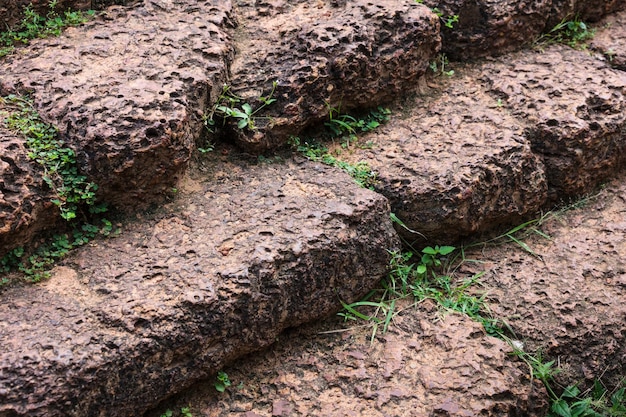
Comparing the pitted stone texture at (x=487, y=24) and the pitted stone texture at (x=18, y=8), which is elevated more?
the pitted stone texture at (x=18, y=8)

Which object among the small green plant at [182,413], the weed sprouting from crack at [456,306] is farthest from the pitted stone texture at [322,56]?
the small green plant at [182,413]

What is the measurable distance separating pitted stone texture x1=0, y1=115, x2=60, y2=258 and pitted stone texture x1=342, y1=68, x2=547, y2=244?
4.89 ft

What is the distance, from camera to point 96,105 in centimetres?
296

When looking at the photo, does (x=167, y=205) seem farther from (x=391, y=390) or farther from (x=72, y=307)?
(x=391, y=390)

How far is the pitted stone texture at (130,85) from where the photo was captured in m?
2.90

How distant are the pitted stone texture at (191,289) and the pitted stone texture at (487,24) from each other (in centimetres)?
122

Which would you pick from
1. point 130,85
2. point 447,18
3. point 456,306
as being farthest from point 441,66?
point 130,85

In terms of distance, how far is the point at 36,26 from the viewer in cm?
340

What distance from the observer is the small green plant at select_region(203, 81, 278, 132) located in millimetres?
3326

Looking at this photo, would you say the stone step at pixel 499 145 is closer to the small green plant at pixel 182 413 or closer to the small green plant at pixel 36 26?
the small green plant at pixel 182 413

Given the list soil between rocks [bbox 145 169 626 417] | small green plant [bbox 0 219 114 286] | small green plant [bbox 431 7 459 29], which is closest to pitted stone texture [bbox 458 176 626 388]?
soil between rocks [bbox 145 169 626 417]

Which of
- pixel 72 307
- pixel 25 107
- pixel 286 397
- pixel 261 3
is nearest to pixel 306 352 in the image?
pixel 286 397

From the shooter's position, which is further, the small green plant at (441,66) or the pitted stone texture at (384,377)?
the small green plant at (441,66)

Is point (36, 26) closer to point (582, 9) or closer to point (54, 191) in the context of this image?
point (54, 191)
